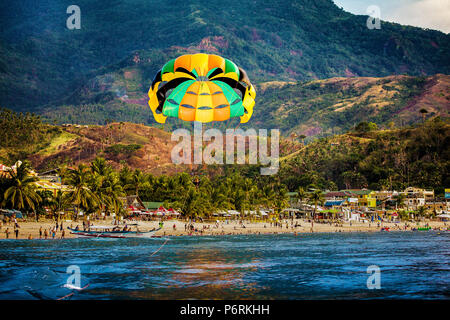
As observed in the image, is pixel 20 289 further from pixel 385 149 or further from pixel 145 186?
pixel 385 149

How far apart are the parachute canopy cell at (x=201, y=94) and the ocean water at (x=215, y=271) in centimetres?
973

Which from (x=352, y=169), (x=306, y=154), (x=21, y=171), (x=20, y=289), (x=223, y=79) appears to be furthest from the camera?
(x=306, y=154)

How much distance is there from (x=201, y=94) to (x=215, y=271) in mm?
11390

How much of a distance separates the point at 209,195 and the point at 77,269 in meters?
55.2

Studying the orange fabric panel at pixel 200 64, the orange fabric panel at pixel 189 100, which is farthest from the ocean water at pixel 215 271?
the orange fabric panel at pixel 200 64

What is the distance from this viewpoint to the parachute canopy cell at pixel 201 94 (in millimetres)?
28109

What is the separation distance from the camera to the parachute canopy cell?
2811 centimetres

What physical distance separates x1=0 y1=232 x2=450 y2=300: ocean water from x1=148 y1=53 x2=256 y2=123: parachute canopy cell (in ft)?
31.9

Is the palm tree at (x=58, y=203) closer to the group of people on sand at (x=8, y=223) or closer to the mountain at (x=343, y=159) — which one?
the group of people on sand at (x=8, y=223)

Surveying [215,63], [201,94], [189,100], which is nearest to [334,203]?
[201,94]

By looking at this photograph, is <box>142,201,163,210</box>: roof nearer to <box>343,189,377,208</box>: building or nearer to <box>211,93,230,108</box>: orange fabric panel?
<box>211,93,230,108</box>: orange fabric panel

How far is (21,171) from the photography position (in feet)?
179

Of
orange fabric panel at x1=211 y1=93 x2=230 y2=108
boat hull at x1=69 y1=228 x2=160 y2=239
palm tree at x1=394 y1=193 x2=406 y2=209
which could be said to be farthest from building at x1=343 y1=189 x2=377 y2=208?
orange fabric panel at x1=211 y1=93 x2=230 y2=108

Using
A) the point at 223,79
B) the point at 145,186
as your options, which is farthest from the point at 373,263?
the point at 145,186
